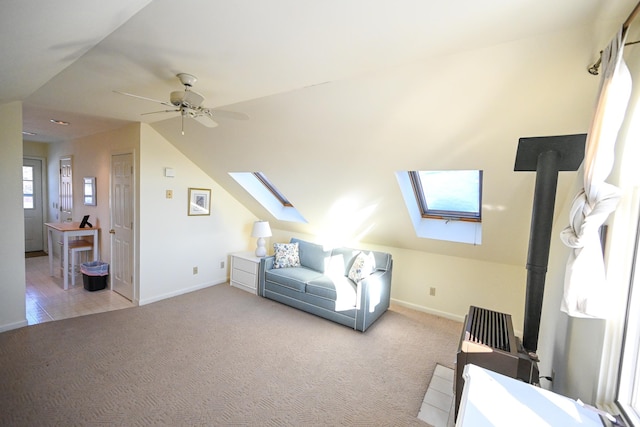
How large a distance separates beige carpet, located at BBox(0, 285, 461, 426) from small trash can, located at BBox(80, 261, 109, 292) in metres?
0.99

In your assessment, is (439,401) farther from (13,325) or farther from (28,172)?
(28,172)

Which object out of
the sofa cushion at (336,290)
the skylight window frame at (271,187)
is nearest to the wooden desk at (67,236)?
the skylight window frame at (271,187)

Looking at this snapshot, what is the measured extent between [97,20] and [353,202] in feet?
9.01

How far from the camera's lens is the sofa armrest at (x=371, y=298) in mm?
3160

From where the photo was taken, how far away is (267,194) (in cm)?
462

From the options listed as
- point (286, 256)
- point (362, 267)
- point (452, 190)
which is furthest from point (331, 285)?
point (452, 190)

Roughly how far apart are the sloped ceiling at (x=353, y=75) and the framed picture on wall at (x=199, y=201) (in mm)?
1147

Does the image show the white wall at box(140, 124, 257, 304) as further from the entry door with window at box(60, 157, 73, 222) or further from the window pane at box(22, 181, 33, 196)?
the window pane at box(22, 181, 33, 196)

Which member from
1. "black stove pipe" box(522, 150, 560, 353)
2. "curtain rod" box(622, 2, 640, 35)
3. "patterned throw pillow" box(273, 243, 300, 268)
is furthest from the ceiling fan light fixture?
"patterned throw pillow" box(273, 243, 300, 268)

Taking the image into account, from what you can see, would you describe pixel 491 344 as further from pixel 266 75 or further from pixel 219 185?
pixel 219 185

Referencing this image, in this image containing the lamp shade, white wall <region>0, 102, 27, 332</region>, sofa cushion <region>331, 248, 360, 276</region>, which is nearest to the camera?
white wall <region>0, 102, 27, 332</region>

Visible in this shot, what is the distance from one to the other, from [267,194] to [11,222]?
2.97 meters

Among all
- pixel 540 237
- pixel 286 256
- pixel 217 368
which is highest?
pixel 540 237

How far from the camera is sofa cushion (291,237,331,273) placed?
13.3ft
